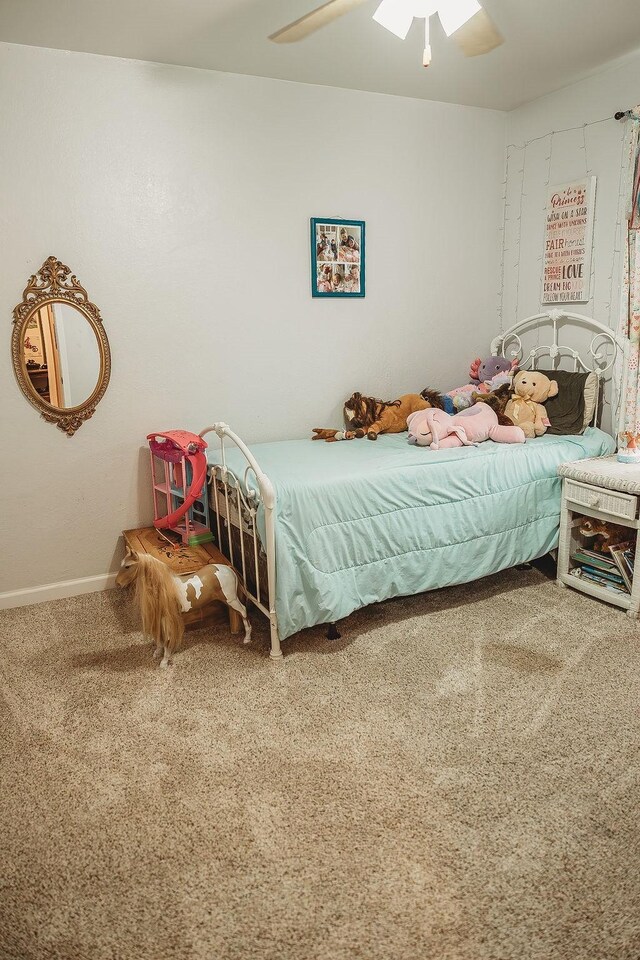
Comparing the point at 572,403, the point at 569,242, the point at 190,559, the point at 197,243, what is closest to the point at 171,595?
the point at 190,559

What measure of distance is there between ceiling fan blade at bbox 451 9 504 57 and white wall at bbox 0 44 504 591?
4.38 ft

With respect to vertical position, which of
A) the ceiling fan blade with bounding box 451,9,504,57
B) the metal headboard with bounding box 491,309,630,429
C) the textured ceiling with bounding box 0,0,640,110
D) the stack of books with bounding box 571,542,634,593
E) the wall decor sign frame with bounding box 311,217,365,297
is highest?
the textured ceiling with bounding box 0,0,640,110

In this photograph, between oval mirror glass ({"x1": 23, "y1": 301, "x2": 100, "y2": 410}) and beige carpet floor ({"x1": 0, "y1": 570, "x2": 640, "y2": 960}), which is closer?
beige carpet floor ({"x1": 0, "y1": 570, "x2": 640, "y2": 960})

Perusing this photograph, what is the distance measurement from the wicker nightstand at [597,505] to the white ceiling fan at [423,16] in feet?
5.89

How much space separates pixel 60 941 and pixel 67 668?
1246 mm

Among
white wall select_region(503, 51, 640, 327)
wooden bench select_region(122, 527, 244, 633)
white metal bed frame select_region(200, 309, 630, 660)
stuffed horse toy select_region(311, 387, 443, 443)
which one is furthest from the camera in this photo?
stuffed horse toy select_region(311, 387, 443, 443)

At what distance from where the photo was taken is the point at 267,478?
248 centimetres

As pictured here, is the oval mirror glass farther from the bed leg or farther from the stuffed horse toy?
the bed leg

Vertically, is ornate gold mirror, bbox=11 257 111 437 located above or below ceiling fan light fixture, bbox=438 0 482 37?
below

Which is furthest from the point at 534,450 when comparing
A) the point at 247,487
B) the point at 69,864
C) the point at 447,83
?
the point at 69,864

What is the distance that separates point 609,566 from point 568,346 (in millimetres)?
1434

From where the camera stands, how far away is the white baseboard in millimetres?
3137

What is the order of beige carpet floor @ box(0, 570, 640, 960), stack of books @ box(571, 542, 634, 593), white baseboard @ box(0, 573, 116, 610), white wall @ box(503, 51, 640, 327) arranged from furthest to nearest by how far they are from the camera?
white wall @ box(503, 51, 640, 327) < white baseboard @ box(0, 573, 116, 610) < stack of books @ box(571, 542, 634, 593) < beige carpet floor @ box(0, 570, 640, 960)

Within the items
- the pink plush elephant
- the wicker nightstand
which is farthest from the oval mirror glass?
the wicker nightstand
